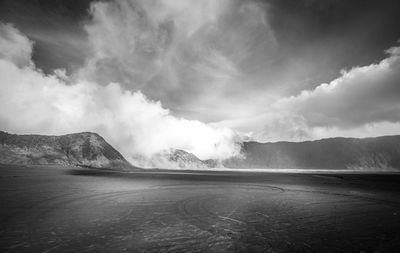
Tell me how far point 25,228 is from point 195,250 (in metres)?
11.8

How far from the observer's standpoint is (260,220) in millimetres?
19812

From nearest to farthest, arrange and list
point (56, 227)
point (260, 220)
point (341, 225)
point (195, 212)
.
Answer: point (56, 227) < point (341, 225) < point (260, 220) < point (195, 212)

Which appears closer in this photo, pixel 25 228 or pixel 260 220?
pixel 25 228

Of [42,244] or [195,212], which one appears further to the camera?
[195,212]

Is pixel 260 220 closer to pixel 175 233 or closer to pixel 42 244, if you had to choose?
pixel 175 233

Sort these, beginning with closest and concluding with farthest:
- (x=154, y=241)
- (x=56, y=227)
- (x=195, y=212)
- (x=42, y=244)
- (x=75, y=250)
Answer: (x=75, y=250) < (x=42, y=244) < (x=154, y=241) < (x=56, y=227) < (x=195, y=212)

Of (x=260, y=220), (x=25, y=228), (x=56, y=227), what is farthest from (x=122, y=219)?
(x=260, y=220)

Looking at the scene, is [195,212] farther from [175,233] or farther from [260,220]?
[175,233]

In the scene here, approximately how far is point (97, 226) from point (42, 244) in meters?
4.64

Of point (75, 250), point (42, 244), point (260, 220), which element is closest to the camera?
point (75, 250)

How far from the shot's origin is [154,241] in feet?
44.3

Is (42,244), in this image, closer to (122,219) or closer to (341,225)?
(122,219)

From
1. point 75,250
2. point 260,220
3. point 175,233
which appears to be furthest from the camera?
point 260,220

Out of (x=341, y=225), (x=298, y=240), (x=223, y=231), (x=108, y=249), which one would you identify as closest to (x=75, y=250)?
(x=108, y=249)
